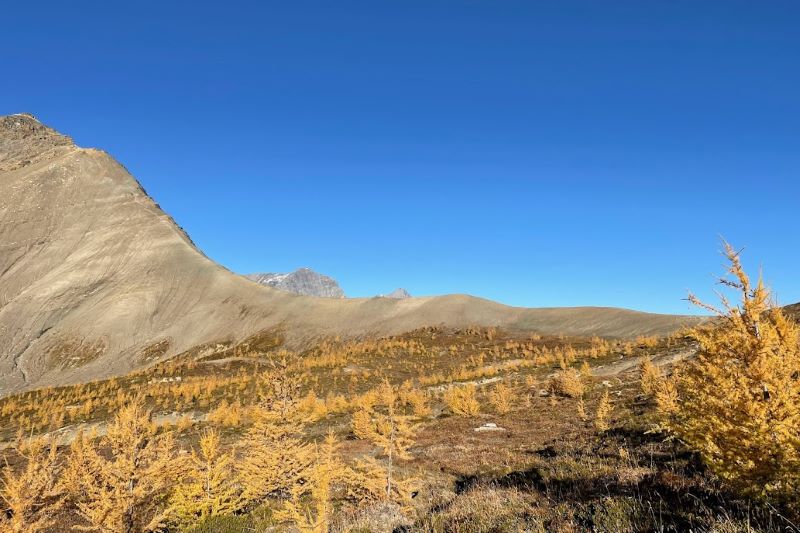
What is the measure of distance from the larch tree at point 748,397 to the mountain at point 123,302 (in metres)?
62.0

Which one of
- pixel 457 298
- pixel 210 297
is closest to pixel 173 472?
pixel 457 298

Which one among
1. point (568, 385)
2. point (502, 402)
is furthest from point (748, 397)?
point (568, 385)

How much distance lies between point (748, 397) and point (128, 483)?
11.8m

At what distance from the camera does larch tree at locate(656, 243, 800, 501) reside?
6.96m

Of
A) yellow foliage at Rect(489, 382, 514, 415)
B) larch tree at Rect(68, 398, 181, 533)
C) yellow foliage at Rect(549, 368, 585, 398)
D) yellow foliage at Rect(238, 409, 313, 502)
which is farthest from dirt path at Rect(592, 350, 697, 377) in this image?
larch tree at Rect(68, 398, 181, 533)

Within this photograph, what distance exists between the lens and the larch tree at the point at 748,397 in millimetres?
6961

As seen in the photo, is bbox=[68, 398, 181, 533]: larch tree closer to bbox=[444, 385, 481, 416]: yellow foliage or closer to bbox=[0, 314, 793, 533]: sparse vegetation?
bbox=[0, 314, 793, 533]: sparse vegetation

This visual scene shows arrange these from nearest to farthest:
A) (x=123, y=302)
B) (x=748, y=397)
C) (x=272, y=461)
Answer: (x=748, y=397) → (x=272, y=461) → (x=123, y=302)

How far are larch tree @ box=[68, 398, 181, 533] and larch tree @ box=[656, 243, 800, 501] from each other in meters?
10.5

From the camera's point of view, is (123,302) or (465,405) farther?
(123,302)

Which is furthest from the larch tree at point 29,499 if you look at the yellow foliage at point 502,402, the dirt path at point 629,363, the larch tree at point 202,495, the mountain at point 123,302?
the mountain at point 123,302

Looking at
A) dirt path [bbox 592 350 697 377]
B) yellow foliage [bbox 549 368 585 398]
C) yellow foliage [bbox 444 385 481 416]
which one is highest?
dirt path [bbox 592 350 697 377]

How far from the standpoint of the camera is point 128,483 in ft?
31.6

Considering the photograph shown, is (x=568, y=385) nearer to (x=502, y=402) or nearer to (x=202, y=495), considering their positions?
(x=502, y=402)
